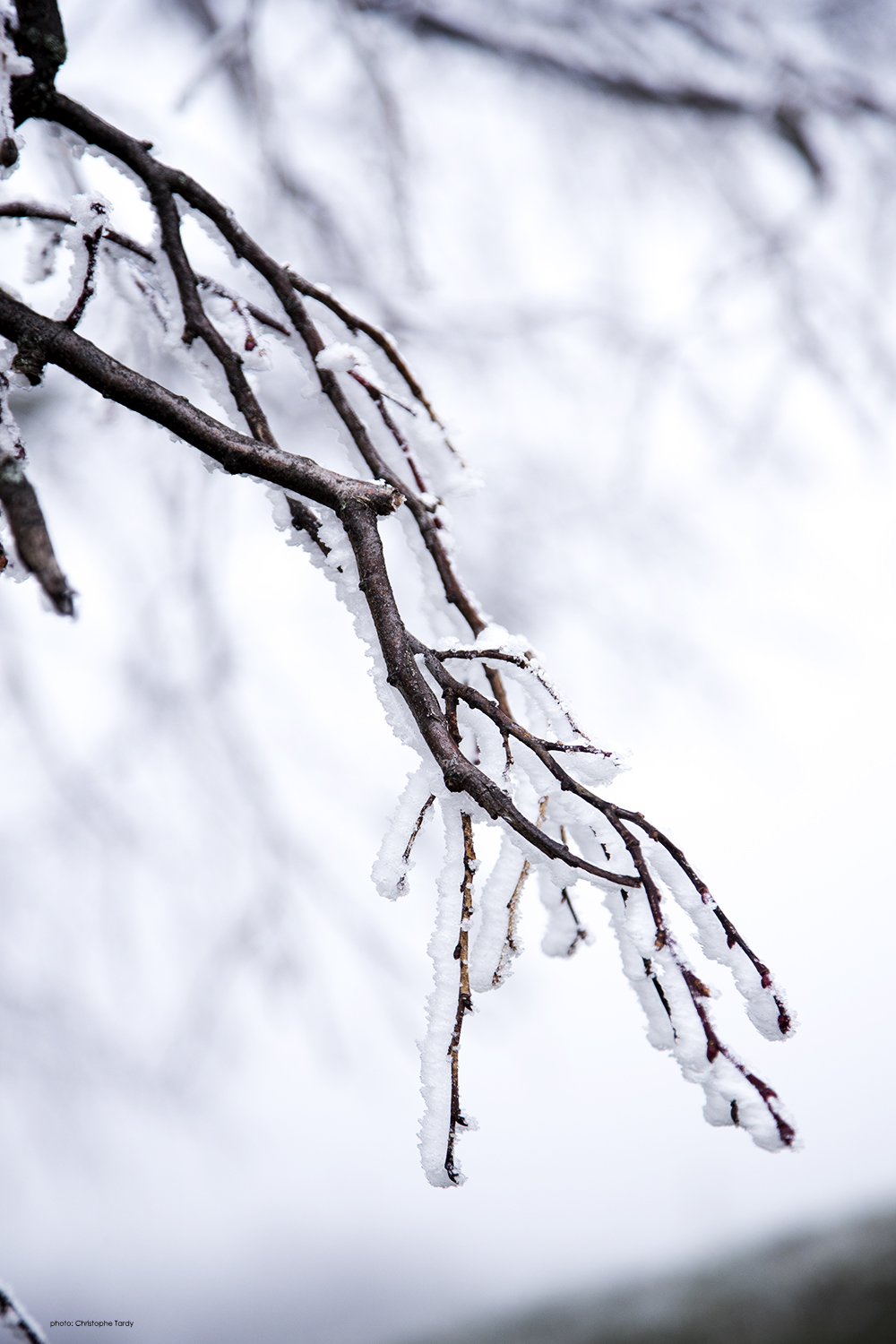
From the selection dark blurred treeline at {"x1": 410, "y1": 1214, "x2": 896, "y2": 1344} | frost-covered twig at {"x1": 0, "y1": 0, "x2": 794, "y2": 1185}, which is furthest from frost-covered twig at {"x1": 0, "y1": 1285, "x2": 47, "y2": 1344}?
dark blurred treeline at {"x1": 410, "y1": 1214, "x2": 896, "y2": 1344}

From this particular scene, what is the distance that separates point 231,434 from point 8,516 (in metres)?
0.12

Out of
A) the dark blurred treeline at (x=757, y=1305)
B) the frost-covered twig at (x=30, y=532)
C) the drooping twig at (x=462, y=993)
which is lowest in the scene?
the dark blurred treeline at (x=757, y=1305)

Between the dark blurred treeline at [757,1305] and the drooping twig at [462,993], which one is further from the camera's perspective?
the dark blurred treeline at [757,1305]

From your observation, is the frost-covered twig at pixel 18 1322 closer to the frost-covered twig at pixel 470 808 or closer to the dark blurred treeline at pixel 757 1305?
the frost-covered twig at pixel 470 808

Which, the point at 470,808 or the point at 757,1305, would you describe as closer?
the point at 470,808

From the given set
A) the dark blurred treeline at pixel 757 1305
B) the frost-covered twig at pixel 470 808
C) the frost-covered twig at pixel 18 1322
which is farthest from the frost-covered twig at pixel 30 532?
the dark blurred treeline at pixel 757 1305

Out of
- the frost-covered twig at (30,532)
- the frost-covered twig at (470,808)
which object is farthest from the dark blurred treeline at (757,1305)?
the frost-covered twig at (30,532)

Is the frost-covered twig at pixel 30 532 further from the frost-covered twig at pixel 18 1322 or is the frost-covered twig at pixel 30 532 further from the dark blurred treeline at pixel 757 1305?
the dark blurred treeline at pixel 757 1305

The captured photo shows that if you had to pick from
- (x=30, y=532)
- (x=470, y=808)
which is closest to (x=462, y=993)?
(x=470, y=808)

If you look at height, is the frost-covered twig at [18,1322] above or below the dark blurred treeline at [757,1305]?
above

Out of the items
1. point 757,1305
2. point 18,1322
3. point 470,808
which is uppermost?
point 470,808

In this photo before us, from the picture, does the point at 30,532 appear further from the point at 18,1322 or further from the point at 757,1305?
the point at 757,1305

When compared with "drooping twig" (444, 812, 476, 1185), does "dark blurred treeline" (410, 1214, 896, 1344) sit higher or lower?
lower

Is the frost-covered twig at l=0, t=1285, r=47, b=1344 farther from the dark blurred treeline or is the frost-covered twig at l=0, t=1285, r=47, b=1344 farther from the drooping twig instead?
the dark blurred treeline
